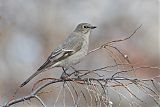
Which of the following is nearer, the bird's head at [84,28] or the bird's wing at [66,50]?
the bird's wing at [66,50]

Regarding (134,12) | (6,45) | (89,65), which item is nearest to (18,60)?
(6,45)

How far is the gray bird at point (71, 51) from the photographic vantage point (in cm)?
558

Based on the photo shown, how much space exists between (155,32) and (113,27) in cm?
102

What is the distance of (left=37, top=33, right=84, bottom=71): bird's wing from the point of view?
5.55 meters

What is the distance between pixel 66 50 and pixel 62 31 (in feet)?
17.6

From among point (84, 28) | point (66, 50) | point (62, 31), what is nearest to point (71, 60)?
point (66, 50)

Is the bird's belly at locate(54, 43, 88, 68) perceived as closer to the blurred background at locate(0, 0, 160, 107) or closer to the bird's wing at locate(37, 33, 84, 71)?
the bird's wing at locate(37, 33, 84, 71)

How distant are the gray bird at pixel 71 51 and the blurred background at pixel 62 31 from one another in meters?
3.06

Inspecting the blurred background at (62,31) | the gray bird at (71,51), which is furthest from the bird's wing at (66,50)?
the blurred background at (62,31)

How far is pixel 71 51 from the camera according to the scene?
19.4 feet

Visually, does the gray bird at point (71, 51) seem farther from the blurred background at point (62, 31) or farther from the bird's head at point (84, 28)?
the blurred background at point (62, 31)

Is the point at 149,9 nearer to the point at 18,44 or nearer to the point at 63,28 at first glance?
the point at 63,28

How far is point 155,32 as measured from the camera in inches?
471

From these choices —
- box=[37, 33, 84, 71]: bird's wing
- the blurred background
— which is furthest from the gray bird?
the blurred background
